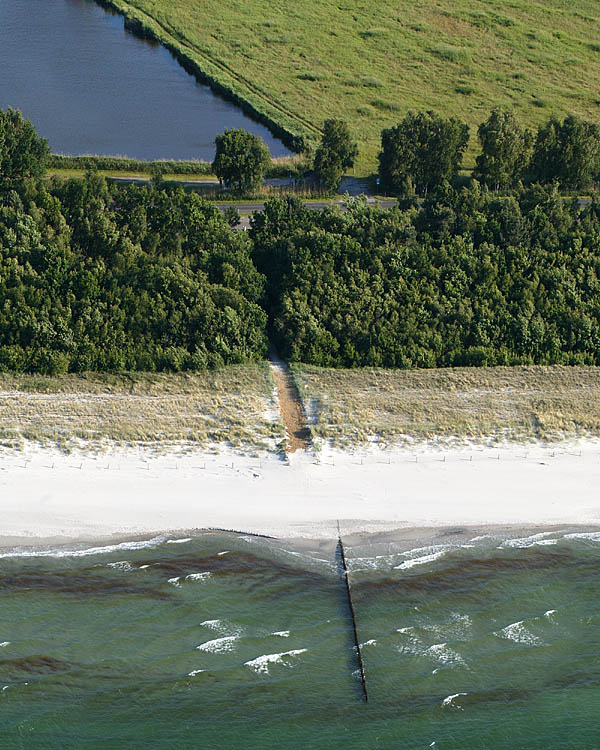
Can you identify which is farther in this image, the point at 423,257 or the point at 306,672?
the point at 423,257

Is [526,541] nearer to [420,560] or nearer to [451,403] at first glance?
[420,560]

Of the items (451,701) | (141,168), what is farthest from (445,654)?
(141,168)

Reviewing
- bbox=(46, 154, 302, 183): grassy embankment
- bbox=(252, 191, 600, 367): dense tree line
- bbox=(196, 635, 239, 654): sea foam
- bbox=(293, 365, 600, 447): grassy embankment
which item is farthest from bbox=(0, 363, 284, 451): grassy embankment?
bbox=(46, 154, 302, 183): grassy embankment

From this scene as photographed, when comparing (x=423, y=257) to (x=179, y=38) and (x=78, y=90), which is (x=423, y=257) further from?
(x=179, y=38)

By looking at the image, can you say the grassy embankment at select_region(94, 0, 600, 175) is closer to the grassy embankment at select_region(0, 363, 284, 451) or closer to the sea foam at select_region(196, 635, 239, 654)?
the grassy embankment at select_region(0, 363, 284, 451)

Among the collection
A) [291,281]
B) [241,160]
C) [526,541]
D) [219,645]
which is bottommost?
[219,645]

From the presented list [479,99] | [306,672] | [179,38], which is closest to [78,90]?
[179,38]
